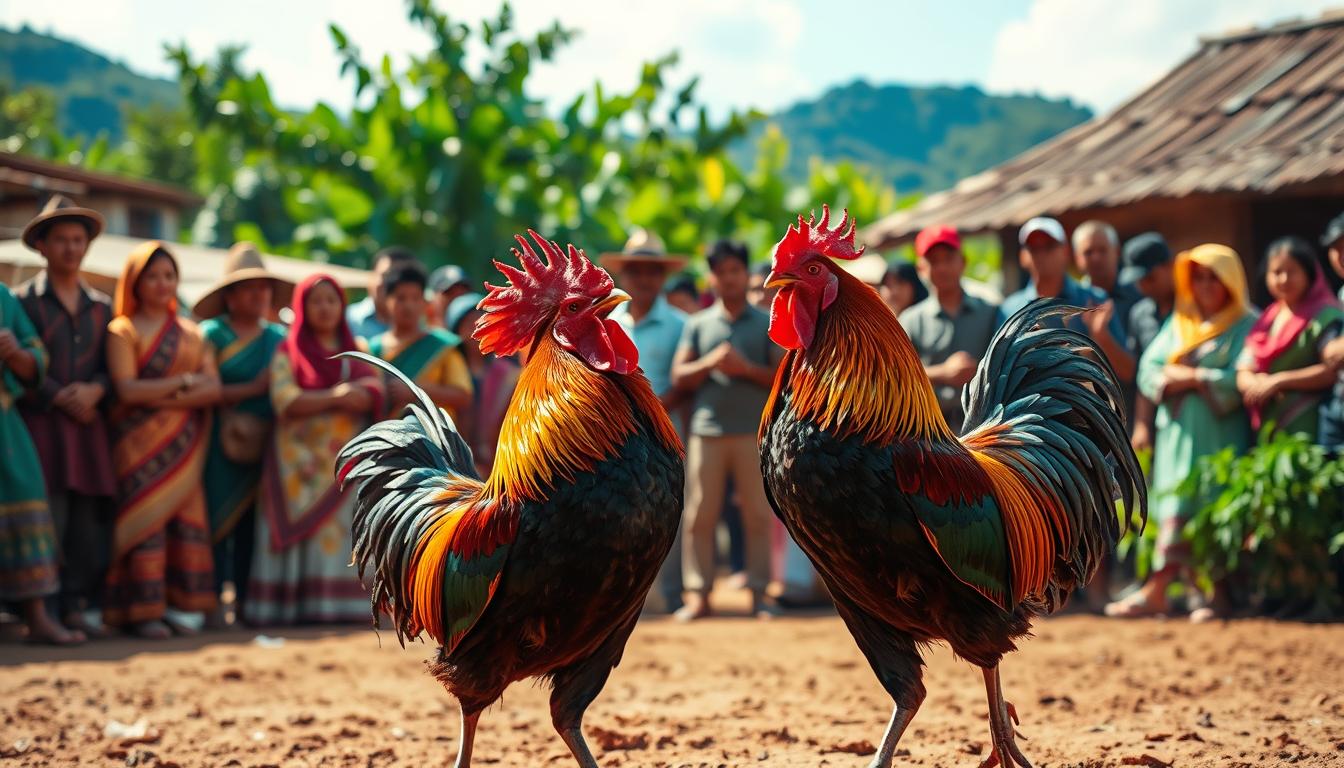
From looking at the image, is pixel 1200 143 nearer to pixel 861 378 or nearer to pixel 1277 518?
pixel 1277 518

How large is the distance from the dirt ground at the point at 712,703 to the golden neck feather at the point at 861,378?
131cm

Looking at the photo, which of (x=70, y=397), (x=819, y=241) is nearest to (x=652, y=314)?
(x=70, y=397)

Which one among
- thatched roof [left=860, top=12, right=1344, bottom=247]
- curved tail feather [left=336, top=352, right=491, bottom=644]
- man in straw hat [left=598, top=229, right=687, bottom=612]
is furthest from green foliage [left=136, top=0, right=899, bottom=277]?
curved tail feather [left=336, top=352, right=491, bottom=644]

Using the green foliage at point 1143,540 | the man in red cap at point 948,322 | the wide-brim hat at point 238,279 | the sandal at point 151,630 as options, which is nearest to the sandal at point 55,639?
the sandal at point 151,630

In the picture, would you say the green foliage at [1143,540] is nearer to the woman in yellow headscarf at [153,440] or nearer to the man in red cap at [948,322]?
the man in red cap at [948,322]

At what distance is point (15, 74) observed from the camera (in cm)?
7594

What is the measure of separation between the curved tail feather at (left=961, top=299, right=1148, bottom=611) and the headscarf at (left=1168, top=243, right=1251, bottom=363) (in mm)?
3417

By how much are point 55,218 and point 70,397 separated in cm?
100

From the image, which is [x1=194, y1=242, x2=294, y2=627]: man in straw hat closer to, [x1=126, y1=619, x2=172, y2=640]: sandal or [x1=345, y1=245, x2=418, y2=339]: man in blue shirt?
[x1=126, y1=619, x2=172, y2=640]: sandal

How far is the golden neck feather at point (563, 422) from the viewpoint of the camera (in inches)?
135

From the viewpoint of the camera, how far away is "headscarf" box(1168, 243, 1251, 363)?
23.8 feet

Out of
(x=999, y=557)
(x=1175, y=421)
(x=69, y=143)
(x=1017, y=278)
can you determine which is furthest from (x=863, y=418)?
(x=69, y=143)

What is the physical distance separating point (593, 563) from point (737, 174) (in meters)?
16.6

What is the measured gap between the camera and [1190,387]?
7.42m
